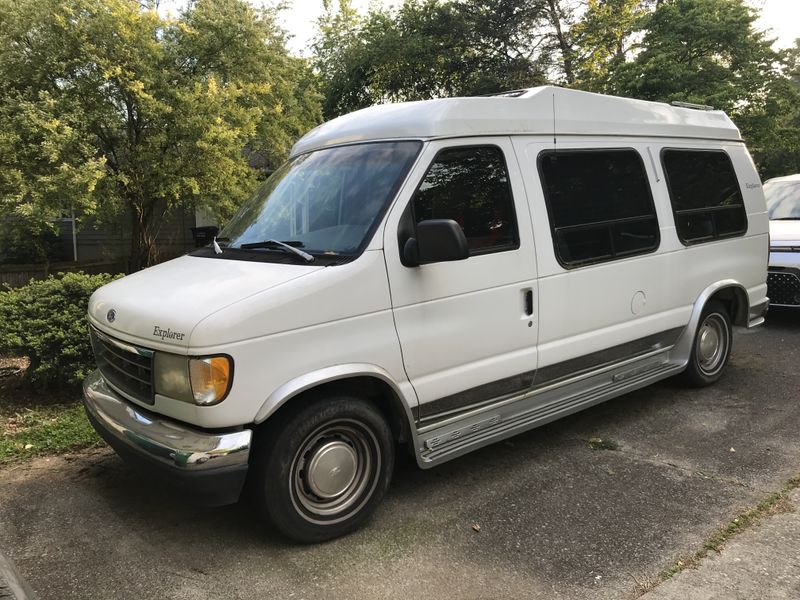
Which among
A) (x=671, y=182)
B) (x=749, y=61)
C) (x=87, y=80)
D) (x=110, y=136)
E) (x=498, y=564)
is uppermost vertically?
(x=749, y=61)

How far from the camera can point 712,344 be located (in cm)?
579

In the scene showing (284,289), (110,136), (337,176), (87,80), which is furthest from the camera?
(110,136)

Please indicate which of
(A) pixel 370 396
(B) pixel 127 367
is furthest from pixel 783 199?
(B) pixel 127 367

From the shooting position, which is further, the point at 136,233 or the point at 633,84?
the point at 633,84

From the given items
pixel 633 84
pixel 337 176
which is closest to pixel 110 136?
pixel 337 176

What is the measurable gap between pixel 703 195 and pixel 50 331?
5.72 m

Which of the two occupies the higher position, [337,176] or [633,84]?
[633,84]

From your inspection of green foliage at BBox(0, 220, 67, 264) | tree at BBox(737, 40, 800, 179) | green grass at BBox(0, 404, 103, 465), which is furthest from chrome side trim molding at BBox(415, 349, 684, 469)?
tree at BBox(737, 40, 800, 179)

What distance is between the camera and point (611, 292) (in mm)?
4543

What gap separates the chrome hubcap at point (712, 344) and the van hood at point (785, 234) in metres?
2.63

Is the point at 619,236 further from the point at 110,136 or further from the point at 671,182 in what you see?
the point at 110,136

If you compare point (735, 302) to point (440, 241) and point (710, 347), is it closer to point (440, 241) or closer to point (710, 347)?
point (710, 347)

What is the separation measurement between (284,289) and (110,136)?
9603 mm

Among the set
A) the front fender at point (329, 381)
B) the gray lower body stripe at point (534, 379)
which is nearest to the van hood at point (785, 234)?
the gray lower body stripe at point (534, 379)
